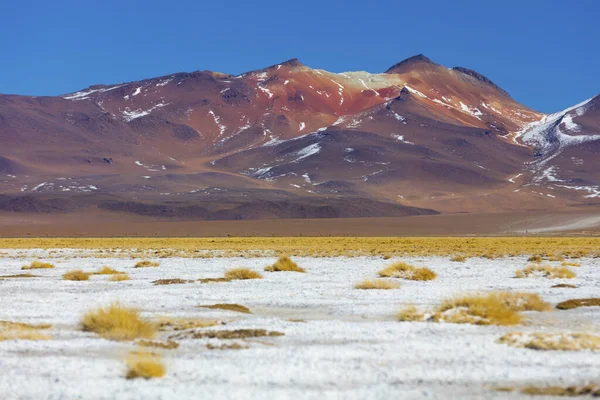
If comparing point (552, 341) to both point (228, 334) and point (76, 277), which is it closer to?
point (228, 334)

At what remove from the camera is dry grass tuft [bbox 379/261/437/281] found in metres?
25.6

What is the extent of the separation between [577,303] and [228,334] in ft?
27.9

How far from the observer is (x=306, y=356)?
11688 millimetres

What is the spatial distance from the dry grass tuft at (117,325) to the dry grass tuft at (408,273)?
1282 centimetres

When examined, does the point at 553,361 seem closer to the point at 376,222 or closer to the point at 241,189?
the point at 376,222

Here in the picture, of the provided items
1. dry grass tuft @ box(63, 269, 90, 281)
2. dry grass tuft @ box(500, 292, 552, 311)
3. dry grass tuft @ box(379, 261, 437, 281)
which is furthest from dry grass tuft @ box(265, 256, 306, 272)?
dry grass tuft @ box(500, 292, 552, 311)

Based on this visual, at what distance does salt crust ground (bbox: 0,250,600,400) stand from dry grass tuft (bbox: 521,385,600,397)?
0.27 metres

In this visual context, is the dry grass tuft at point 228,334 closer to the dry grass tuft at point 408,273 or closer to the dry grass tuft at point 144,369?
the dry grass tuft at point 144,369

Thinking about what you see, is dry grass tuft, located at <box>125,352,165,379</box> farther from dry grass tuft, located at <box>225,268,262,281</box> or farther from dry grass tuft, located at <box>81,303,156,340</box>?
dry grass tuft, located at <box>225,268,262,281</box>

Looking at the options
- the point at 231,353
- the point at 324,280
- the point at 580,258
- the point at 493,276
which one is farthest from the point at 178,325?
the point at 580,258

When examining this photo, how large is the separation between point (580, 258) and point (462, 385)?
3228 cm

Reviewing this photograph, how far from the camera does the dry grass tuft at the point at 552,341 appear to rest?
11.9 metres

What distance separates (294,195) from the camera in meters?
183

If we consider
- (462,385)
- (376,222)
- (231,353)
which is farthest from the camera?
(376,222)
